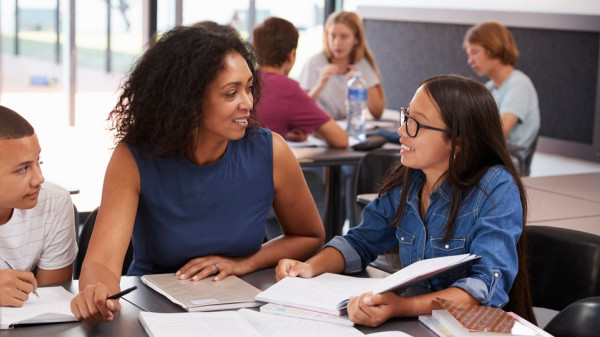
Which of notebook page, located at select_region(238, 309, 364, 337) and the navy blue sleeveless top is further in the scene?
the navy blue sleeveless top

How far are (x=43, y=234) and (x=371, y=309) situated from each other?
83cm

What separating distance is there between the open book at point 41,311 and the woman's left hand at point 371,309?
1.74 feet

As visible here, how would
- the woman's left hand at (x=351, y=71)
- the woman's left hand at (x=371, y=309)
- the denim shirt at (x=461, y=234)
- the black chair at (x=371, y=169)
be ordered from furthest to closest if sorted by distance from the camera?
the woman's left hand at (x=351, y=71) → the black chair at (x=371, y=169) → the denim shirt at (x=461, y=234) → the woman's left hand at (x=371, y=309)

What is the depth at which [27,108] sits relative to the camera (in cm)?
691

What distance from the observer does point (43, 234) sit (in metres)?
1.98

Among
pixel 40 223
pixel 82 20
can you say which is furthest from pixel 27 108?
pixel 40 223

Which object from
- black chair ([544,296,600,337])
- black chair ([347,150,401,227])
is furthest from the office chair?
black chair ([347,150,401,227])

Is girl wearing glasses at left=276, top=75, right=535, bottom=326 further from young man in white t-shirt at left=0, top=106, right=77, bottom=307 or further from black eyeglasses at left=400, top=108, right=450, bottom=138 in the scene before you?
young man in white t-shirt at left=0, top=106, right=77, bottom=307

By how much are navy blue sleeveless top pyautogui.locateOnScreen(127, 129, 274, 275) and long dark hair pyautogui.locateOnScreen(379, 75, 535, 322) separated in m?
0.49

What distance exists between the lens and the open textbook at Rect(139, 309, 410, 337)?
5.01ft

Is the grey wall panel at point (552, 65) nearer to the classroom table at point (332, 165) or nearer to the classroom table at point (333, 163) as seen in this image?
the classroom table at point (333, 163)

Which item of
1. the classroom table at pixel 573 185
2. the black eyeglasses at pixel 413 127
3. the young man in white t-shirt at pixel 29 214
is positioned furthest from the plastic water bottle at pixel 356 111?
the young man in white t-shirt at pixel 29 214

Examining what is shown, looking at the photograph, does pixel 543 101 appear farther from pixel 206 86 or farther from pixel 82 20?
pixel 206 86

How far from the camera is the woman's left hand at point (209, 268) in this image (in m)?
1.88
